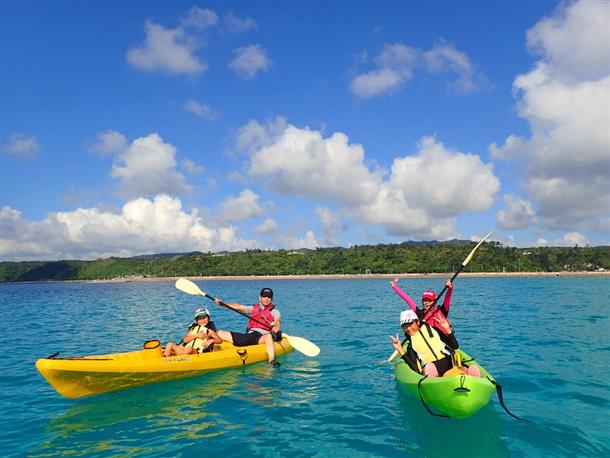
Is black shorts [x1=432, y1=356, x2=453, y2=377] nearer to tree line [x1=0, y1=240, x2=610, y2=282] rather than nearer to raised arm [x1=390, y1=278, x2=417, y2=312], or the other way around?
raised arm [x1=390, y1=278, x2=417, y2=312]

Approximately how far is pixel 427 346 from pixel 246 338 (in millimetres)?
6080

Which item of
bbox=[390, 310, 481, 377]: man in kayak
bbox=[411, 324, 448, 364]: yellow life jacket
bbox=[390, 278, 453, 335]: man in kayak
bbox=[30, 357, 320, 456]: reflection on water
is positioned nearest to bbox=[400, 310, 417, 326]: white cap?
bbox=[390, 310, 481, 377]: man in kayak

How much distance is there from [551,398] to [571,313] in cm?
1814

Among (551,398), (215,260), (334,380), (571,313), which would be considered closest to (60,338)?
(334,380)

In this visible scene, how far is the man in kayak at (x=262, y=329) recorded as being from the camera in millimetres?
12320

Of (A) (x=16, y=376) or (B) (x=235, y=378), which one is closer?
(B) (x=235, y=378)

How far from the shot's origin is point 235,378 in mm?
10609

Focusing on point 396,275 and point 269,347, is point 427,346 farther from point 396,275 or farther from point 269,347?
point 396,275

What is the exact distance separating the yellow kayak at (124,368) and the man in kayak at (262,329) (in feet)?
2.37

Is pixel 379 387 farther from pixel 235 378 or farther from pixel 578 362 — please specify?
pixel 578 362

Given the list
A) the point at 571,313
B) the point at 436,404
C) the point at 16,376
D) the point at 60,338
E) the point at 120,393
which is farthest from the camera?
the point at 571,313

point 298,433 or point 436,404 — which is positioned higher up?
point 436,404

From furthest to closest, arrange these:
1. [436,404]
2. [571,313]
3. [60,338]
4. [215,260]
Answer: [215,260] → [571,313] → [60,338] → [436,404]

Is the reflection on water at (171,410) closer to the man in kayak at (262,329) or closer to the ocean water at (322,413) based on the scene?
the ocean water at (322,413)
